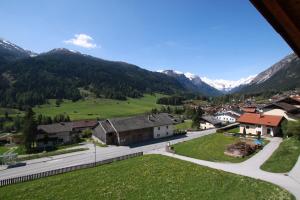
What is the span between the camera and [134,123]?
65375 mm

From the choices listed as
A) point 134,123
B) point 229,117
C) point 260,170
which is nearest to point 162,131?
point 134,123

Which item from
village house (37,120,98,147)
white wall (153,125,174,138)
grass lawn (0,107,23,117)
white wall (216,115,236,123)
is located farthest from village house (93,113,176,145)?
grass lawn (0,107,23,117)

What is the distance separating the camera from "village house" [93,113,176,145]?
60.9m

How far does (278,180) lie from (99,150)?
35.4 meters

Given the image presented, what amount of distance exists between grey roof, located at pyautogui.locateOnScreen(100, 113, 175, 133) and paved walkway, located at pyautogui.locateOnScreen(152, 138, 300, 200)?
16546 millimetres

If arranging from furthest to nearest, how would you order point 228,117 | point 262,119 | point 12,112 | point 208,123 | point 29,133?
point 12,112, point 228,117, point 208,123, point 262,119, point 29,133

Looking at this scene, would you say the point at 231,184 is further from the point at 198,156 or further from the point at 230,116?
the point at 230,116

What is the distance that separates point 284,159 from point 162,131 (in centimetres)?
3531

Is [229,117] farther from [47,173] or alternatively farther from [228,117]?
[47,173]

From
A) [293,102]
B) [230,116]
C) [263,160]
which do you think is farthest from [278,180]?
[230,116]

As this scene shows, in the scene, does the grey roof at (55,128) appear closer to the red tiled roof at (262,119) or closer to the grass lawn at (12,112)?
the red tiled roof at (262,119)

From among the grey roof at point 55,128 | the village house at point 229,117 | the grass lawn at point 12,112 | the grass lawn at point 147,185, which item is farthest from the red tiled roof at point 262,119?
the grass lawn at point 12,112

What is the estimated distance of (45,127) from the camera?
73312 millimetres

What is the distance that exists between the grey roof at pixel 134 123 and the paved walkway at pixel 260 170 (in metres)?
16.5
